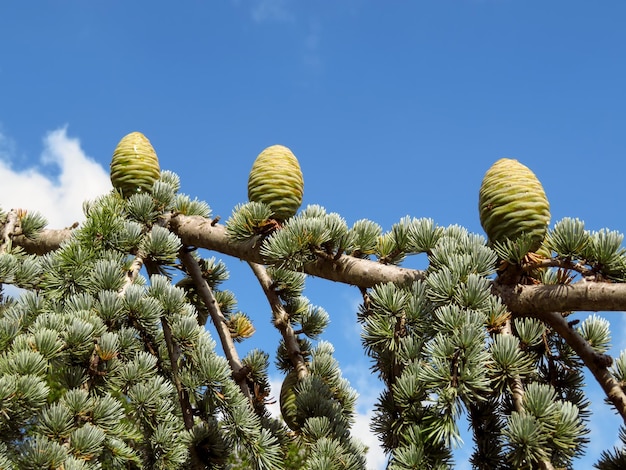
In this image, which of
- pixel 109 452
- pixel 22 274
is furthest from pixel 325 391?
pixel 22 274

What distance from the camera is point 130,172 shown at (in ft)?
11.8

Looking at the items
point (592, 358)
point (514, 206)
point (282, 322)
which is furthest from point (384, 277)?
point (282, 322)

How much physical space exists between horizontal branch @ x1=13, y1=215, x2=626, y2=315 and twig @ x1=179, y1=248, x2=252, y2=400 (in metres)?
0.11

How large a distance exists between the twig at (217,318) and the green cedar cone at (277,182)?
0.64 metres

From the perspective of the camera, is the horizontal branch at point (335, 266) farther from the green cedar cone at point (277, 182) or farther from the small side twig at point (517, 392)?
the small side twig at point (517, 392)

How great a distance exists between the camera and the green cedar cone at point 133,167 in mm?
3613

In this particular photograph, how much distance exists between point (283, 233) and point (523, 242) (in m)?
0.84

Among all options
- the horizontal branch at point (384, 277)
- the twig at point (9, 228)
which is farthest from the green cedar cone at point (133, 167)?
the twig at point (9, 228)

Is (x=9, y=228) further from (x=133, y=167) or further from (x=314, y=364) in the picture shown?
(x=314, y=364)

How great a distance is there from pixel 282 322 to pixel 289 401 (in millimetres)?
482

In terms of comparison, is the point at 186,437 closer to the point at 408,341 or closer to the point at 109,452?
the point at 109,452

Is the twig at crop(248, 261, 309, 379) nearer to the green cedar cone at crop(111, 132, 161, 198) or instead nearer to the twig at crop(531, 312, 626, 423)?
the green cedar cone at crop(111, 132, 161, 198)

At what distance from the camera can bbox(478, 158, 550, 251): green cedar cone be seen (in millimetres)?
2342

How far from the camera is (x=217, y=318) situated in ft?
11.0
